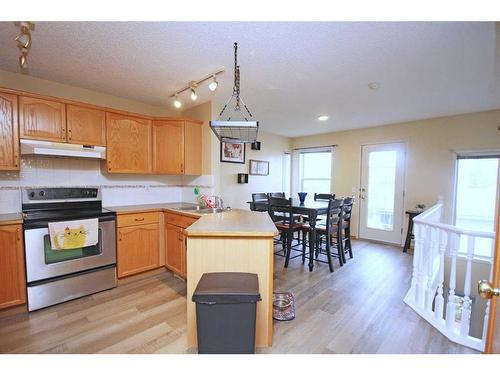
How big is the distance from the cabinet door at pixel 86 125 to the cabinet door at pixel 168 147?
63 centimetres

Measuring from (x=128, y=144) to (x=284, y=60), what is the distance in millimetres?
2159

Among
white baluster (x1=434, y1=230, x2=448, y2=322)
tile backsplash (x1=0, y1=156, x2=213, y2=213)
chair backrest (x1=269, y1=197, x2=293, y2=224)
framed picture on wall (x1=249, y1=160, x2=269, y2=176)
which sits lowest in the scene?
white baluster (x1=434, y1=230, x2=448, y2=322)

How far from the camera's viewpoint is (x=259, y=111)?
3.67 m

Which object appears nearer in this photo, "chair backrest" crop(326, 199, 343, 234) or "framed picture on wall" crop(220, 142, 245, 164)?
"chair backrest" crop(326, 199, 343, 234)

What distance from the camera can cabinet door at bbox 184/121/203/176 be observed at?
316 centimetres

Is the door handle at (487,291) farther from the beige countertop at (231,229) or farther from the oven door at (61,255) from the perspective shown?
the oven door at (61,255)

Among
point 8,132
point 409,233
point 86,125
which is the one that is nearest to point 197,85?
point 86,125

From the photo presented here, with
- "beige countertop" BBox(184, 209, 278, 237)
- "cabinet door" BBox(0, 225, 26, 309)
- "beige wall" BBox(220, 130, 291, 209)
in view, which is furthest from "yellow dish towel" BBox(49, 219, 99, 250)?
"beige wall" BBox(220, 130, 291, 209)

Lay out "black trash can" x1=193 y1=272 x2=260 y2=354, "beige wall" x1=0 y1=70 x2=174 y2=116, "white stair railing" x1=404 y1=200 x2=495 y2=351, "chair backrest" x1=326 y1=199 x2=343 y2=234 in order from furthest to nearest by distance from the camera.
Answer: "chair backrest" x1=326 y1=199 x2=343 y2=234
"beige wall" x1=0 y1=70 x2=174 y2=116
"white stair railing" x1=404 y1=200 x2=495 y2=351
"black trash can" x1=193 y1=272 x2=260 y2=354

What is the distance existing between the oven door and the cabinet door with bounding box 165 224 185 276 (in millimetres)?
611

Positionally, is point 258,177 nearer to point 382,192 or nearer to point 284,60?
point 382,192

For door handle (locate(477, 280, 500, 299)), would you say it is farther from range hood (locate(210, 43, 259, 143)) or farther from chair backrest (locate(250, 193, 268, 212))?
chair backrest (locate(250, 193, 268, 212))

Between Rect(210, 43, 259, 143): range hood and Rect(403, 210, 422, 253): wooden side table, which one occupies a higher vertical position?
Rect(210, 43, 259, 143): range hood
